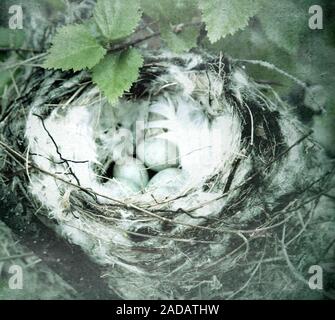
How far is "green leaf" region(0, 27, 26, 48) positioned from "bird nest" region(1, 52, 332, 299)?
8 cm

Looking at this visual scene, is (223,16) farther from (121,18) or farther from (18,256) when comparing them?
(18,256)

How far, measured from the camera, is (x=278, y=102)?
121 cm

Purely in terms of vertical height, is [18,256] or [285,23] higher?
[285,23]

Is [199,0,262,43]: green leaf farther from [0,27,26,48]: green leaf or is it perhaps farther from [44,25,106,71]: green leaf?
[0,27,26,48]: green leaf

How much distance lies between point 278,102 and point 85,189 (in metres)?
0.51

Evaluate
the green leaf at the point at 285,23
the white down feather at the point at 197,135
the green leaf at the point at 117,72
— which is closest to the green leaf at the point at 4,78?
the green leaf at the point at 117,72

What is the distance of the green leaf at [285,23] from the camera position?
1.19 metres

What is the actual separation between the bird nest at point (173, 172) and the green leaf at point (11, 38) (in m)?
0.08

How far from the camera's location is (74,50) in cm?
117

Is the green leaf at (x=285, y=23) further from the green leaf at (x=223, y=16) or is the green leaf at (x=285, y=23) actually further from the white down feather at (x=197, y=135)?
the white down feather at (x=197, y=135)

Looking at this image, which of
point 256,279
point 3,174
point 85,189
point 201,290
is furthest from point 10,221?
point 256,279

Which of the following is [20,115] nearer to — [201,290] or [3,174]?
[3,174]

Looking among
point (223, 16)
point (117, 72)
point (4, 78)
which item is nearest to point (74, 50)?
point (117, 72)

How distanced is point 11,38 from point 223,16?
520 mm
